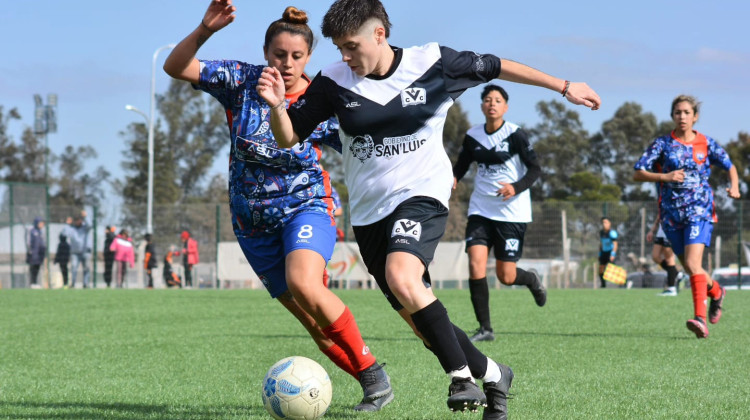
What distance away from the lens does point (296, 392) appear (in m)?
4.14

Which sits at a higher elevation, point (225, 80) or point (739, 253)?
point (225, 80)

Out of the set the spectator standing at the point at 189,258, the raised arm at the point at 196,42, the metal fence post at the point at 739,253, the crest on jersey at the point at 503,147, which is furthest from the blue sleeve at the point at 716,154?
→ the spectator standing at the point at 189,258

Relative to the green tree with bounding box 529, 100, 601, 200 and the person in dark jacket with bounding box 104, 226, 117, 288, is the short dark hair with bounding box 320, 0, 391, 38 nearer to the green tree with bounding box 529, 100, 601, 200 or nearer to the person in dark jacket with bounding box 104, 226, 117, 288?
the person in dark jacket with bounding box 104, 226, 117, 288

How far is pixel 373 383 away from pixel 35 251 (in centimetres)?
2333

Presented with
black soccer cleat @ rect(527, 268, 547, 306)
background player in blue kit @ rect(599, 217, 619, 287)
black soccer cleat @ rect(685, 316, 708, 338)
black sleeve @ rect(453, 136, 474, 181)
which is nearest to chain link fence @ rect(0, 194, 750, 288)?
background player in blue kit @ rect(599, 217, 619, 287)

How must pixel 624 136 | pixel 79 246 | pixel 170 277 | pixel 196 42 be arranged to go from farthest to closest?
pixel 624 136 < pixel 170 277 < pixel 79 246 < pixel 196 42

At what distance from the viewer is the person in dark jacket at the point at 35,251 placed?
2578 centimetres

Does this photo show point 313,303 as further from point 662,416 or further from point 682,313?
point 682,313

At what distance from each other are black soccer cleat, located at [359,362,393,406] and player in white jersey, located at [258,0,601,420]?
1.64 feet

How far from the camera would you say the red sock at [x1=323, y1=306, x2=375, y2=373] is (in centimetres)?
461

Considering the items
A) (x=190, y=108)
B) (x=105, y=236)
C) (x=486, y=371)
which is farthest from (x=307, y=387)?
(x=190, y=108)

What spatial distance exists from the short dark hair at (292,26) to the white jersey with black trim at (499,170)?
13.4ft

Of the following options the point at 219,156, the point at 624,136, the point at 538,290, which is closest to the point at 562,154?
the point at 624,136

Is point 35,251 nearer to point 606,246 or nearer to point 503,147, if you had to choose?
point 606,246
